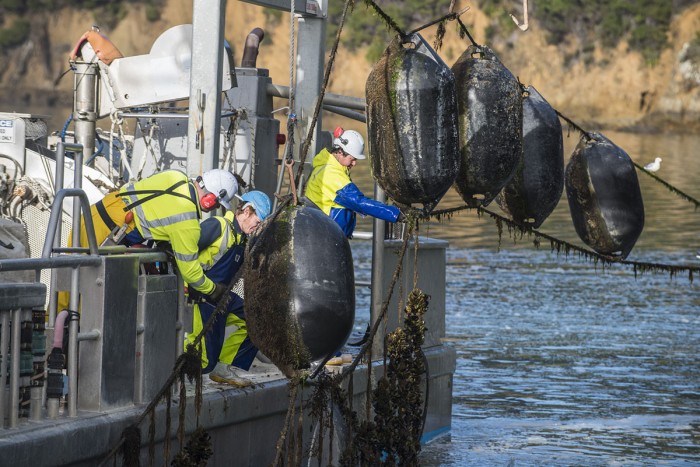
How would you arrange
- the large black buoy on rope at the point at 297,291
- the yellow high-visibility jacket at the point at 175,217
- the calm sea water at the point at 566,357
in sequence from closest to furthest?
the large black buoy on rope at the point at 297,291, the yellow high-visibility jacket at the point at 175,217, the calm sea water at the point at 566,357

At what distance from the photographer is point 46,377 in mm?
7660

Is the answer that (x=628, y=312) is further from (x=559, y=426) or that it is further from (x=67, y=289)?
(x=67, y=289)

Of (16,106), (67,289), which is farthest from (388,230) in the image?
(16,106)

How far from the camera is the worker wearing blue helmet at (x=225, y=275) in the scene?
29.5 feet

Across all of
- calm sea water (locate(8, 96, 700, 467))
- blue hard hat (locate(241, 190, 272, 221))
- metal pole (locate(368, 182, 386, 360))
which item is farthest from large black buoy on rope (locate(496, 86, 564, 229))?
blue hard hat (locate(241, 190, 272, 221))

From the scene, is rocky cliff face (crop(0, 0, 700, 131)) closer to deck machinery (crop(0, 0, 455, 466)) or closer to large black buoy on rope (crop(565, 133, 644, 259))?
deck machinery (crop(0, 0, 455, 466))

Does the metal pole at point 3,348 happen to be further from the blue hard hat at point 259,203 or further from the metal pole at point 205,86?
the metal pole at point 205,86

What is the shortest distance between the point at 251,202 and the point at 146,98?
12.6 ft

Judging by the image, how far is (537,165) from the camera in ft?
32.0

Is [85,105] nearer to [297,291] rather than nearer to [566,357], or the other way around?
[297,291]

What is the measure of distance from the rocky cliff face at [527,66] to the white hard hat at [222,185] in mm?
51328

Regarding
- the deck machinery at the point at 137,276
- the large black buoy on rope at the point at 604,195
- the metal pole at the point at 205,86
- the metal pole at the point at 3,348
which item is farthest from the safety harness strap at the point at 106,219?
the large black buoy on rope at the point at 604,195

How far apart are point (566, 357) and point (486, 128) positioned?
28.0 ft

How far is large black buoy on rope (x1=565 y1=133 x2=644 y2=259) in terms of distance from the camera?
10070 mm
